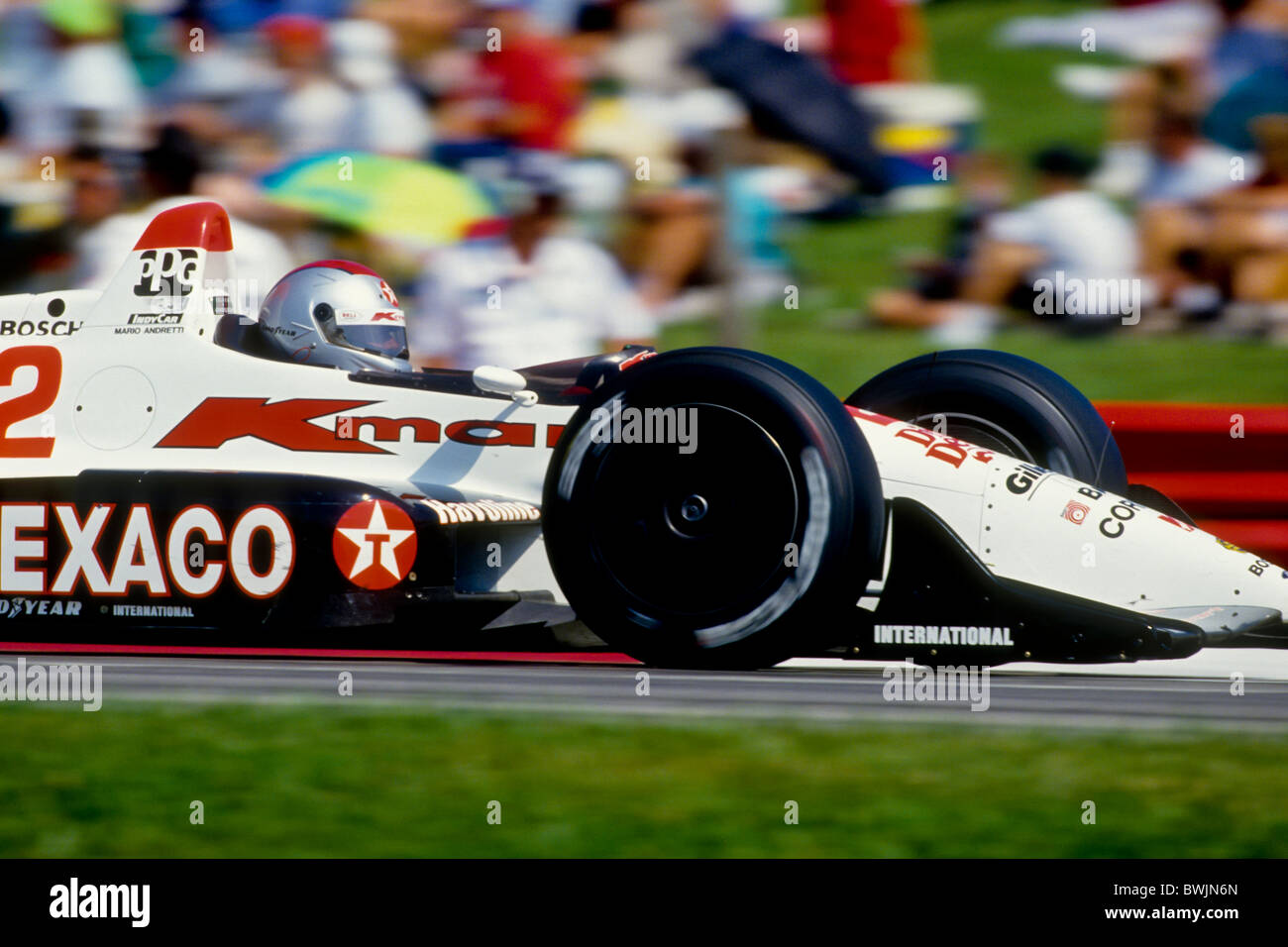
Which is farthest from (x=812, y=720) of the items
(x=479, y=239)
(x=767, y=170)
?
(x=767, y=170)

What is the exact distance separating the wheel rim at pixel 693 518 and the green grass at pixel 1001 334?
8.64 feet

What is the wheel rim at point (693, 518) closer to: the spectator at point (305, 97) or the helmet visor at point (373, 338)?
the helmet visor at point (373, 338)

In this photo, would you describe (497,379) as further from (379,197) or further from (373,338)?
(379,197)

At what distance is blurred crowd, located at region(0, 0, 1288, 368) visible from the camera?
754cm

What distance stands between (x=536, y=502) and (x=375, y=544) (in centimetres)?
51

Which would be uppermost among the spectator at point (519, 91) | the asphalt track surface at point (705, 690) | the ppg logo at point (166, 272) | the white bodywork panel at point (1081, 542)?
the spectator at point (519, 91)

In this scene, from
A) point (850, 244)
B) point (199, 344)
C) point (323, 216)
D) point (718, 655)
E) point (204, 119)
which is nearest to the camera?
point (718, 655)

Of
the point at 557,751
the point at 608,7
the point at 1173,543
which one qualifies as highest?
the point at 608,7

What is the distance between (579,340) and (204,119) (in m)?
2.68

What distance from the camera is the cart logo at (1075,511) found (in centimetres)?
483

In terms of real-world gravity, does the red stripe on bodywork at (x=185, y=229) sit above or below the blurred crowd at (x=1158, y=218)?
below

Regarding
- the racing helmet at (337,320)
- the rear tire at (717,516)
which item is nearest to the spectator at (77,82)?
the racing helmet at (337,320)
